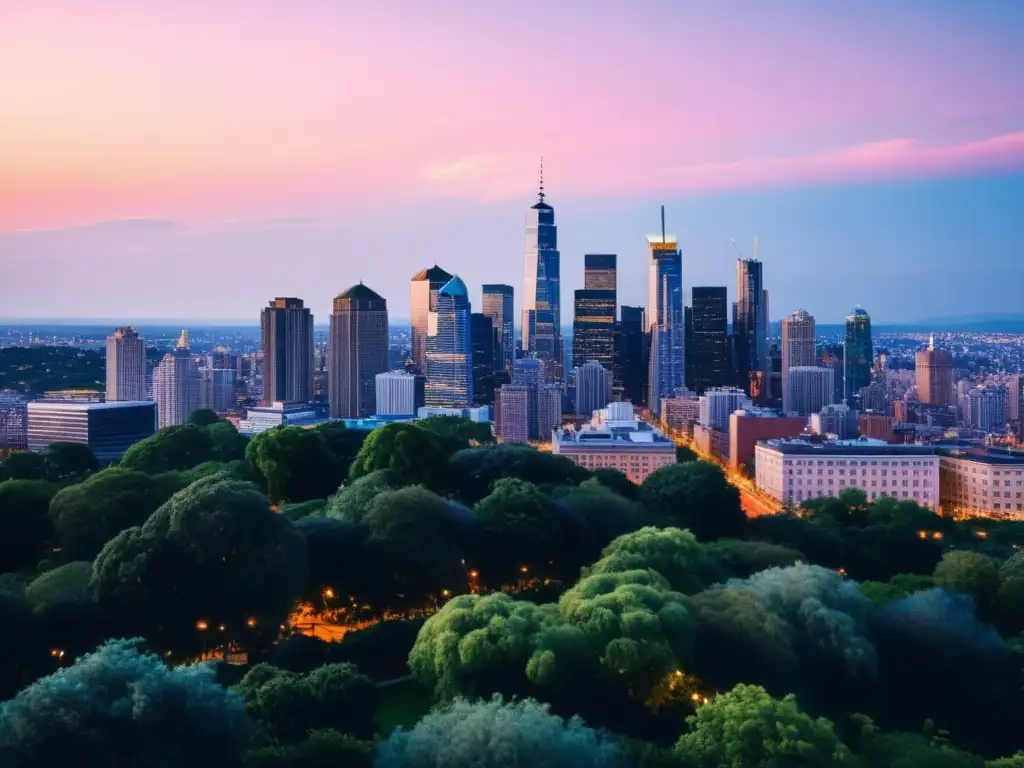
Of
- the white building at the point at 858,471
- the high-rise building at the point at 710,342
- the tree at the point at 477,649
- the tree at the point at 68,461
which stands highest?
the high-rise building at the point at 710,342

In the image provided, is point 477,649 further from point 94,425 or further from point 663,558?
point 94,425

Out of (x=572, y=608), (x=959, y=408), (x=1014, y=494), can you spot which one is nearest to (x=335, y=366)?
(x=959, y=408)

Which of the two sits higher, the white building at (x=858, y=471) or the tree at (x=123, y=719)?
the tree at (x=123, y=719)

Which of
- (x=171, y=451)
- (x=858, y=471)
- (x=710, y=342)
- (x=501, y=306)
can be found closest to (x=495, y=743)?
(x=171, y=451)

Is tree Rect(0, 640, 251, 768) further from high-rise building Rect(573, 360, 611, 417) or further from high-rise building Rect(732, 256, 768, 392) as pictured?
high-rise building Rect(732, 256, 768, 392)

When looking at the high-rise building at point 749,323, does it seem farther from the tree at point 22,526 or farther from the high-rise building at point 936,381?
the tree at point 22,526

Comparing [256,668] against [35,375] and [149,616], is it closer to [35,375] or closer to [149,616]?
[149,616]

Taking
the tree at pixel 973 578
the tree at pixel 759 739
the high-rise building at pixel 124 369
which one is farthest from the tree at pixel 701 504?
the high-rise building at pixel 124 369
